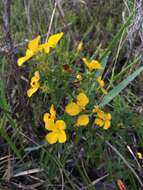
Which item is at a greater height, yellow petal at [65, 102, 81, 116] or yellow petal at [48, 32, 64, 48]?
yellow petal at [48, 32, 64, 48]

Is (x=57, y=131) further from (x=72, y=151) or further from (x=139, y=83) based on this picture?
(x=139, y=83)

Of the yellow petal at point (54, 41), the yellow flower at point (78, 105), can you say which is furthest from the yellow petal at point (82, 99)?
the yellow petal at point (54, 41)

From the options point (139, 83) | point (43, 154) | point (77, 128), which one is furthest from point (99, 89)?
point (139, 83)

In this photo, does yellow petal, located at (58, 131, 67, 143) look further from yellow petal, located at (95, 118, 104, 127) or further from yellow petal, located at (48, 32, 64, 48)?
yellow petal, located at (48, 32, 64, 48)

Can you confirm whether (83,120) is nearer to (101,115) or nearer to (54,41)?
(101,115)

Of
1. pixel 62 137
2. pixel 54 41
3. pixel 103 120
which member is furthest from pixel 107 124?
pixel 54 41

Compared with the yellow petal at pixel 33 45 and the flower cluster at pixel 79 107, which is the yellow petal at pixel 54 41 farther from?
the flower cluster at pixel 79 107

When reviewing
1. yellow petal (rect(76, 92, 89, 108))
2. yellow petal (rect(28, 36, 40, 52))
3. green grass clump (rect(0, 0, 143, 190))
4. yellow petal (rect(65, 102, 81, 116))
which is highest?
yellow petal (rect(28, 36, 40, 52))

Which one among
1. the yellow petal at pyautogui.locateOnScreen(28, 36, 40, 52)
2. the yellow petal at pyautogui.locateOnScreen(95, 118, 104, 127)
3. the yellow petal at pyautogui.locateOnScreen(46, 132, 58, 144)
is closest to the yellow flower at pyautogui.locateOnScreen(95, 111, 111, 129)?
the yellow petal at pyautogui.locateOnScreen(95, 118, 104, 127)
